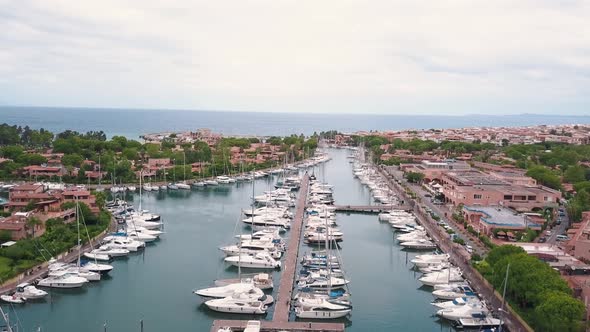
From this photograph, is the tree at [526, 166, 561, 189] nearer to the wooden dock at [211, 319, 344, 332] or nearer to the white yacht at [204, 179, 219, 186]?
the white yacht at [204, 179, 219, 186]

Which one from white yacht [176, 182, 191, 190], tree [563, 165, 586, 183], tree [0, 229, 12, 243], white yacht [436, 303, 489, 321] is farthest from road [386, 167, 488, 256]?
tree [0, 229, 12, 243]

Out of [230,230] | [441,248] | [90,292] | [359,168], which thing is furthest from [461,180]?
[90,292]

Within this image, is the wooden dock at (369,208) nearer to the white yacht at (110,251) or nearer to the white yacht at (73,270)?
the white yacht at (110,251)

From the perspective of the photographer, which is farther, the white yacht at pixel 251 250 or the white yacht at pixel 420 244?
the white yacht at pixel 420 244

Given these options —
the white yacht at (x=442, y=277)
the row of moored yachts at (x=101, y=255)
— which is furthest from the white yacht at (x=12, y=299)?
the white yacht at (x=442, y=277)

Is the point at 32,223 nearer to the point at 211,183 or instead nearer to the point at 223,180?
the point at 211,183

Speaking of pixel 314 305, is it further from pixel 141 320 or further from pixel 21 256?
pixel 21 256

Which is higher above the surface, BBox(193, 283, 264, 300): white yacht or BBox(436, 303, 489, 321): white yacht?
BBox(193, 283, 264, 300): white yacht
